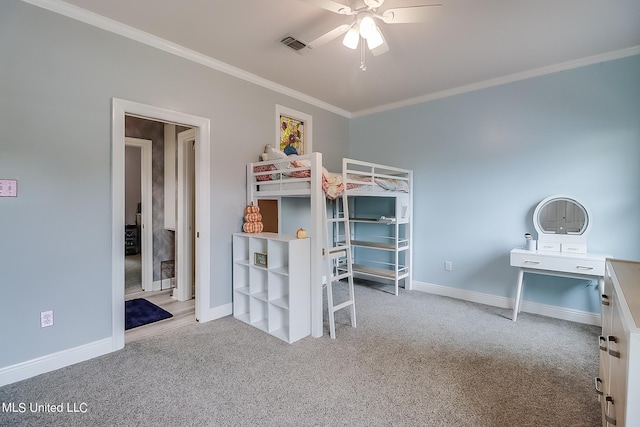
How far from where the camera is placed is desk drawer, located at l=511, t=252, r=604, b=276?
8.70 feet

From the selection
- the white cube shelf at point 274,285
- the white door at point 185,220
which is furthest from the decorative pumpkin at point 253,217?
the white door at point 185,220

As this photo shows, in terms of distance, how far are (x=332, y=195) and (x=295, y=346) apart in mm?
1377

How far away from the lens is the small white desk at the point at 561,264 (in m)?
2.67

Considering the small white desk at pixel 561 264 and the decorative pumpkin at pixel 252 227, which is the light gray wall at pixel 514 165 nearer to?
the small white desk at pixel 561 264

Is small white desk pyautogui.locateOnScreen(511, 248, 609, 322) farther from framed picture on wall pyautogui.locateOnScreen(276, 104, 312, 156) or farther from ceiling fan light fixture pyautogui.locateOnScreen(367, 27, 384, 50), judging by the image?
framed picture on wall pyautogui.locateOnScreen(276, 104, 312, 156)

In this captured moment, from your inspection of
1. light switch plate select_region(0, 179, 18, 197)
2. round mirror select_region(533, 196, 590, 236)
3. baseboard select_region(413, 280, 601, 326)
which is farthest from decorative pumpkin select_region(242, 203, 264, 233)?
round mirror select_region(533, 196, 590, 236)

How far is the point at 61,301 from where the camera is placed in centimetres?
218

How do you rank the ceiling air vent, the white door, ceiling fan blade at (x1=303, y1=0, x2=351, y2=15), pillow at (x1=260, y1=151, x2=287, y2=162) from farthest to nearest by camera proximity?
the white door < pillow at (x1=260, y1=151, x2=287, y2=162) < the ceiling air vent < ceiling fan blade at (x1=303, y1=0, x2=351, y2=15)

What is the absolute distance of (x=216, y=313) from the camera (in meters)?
3.09

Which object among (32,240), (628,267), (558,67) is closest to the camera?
(628,267)

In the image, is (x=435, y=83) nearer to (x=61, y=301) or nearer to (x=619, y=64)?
(x=619, y=64)

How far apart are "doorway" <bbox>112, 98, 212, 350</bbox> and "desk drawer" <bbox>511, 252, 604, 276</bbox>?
3153 millimetres

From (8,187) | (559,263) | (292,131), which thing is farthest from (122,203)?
(559,263)

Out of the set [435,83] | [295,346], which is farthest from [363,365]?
[435,83]
